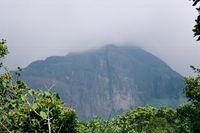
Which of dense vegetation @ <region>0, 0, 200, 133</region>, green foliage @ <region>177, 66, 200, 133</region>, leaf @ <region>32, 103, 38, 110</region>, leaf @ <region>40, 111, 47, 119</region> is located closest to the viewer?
leaf @ <region>40, 111, 47, 119</region>

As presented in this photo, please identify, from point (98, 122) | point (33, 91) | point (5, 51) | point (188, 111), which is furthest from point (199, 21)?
point (188, 111)

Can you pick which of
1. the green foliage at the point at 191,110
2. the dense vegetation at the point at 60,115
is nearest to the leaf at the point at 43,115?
the dense vegetation at the point at 60,115

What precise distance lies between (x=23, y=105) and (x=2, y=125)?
55 cm

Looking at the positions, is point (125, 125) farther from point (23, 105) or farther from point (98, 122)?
point (23, 105)

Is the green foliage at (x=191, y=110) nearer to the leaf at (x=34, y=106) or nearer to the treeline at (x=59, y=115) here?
the treeline at (x=59, y=115)

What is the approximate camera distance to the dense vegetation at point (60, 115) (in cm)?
975

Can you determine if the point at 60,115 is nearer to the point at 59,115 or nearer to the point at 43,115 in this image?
the point at 59,115

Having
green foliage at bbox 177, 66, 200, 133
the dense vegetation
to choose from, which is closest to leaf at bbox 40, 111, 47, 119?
the dense vegetation

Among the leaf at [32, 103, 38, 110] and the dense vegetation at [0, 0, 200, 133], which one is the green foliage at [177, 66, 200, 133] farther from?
the leaf at [32, 103, 38, 110]

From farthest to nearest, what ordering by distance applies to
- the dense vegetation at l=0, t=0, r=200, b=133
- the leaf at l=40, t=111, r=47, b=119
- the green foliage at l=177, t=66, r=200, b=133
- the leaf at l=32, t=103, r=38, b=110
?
the green foliage at l=177, t=66, r=200, b=133 < the dense vegetation at l=0, t=0, r=200, b=133 < the leaf at l=32, t=103, r=38, b=110 < the leaf at l=40, t=111, r=47, b=119

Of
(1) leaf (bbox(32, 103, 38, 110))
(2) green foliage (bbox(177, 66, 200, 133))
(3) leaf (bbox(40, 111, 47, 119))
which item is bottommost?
(2) green foliage (bbox(177, 66, 200, 133))

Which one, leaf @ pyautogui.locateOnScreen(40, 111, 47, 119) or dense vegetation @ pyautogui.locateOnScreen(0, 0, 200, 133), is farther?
dense vegetation @ pyautogui.locateOnScreen(0, 0, 200, 133)

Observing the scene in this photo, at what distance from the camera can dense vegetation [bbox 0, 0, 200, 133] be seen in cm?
975

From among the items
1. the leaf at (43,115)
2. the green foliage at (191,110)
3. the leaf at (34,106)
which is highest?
the leaf at (34,106)
